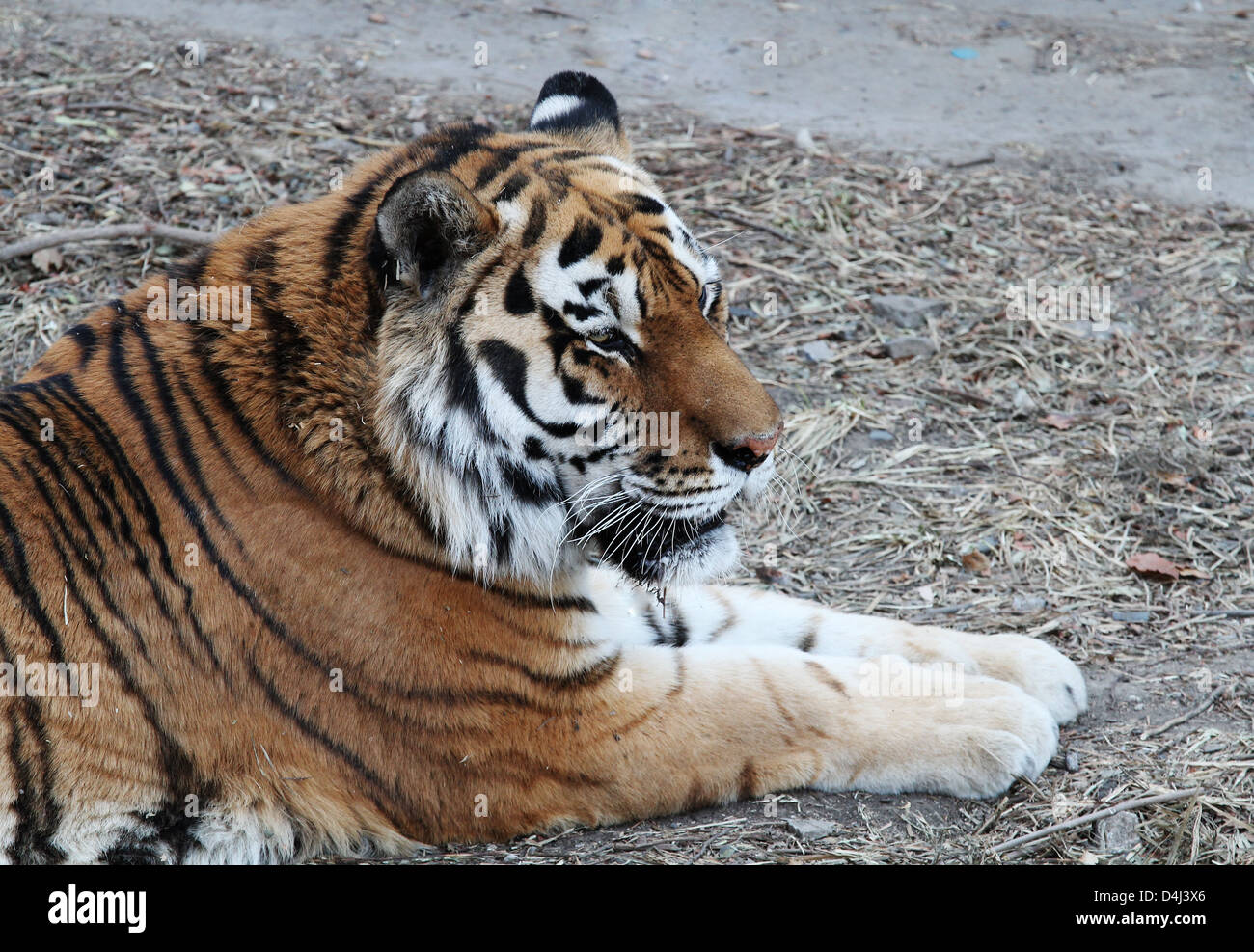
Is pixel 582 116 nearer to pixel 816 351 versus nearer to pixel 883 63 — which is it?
pixel 816 351

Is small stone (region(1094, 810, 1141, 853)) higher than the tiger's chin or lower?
lower


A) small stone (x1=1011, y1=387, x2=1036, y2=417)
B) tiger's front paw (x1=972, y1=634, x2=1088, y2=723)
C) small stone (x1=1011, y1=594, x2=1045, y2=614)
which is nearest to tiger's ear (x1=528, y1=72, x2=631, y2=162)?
tiger's front paw (x1=972, y1=634, x2=1088, y2=723)

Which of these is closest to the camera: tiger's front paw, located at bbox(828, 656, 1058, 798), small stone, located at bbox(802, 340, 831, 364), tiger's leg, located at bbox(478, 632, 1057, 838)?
tiger's leg, located at bbox(478, 632, 1057, 838)

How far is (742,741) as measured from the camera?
2.58 metres

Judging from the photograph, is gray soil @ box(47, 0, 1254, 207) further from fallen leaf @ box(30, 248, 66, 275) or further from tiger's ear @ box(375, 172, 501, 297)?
tiger's ear @ box(375, 172, 501, 297)

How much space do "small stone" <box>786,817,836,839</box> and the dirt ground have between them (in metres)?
0.01

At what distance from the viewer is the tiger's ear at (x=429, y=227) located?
2.20 m

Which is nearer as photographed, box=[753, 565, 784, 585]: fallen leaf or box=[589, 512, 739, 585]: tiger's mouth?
box=[589, 512, 739, 585]: tiger's mouth

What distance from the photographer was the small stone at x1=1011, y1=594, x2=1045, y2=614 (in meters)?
Result: 3.35

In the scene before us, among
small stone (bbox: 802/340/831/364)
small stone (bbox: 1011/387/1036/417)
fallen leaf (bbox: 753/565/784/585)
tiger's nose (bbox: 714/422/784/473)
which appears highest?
tiger's nose (bbox: 714/422/784/473)

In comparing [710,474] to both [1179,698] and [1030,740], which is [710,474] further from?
[1179,698]

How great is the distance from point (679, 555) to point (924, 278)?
2646 millimetres

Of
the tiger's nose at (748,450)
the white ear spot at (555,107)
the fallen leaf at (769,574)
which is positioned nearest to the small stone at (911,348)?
the fallen leaf at (769,574)

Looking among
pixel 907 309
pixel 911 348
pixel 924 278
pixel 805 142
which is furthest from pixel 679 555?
pixel 805 142
